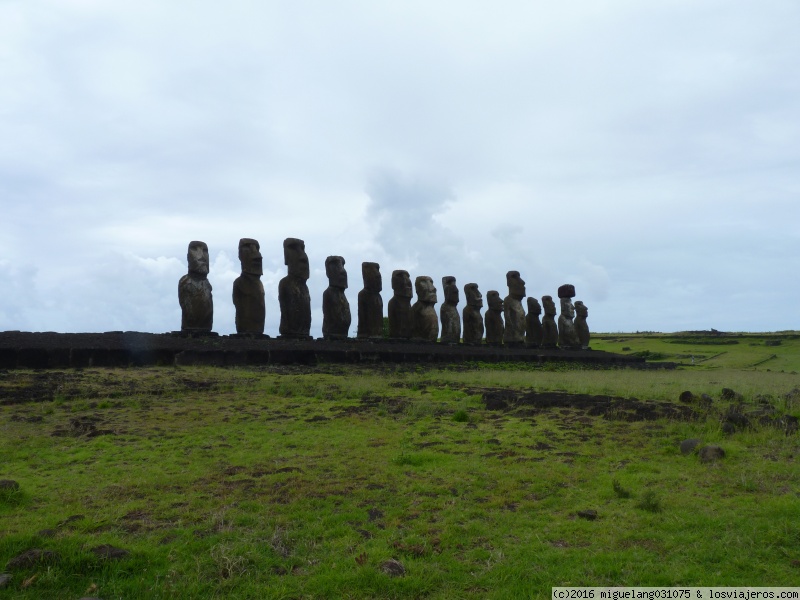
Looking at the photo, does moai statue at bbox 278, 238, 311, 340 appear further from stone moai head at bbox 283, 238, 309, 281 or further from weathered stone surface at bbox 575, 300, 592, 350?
weathered stone surface at bbox 575, 300, 592, 350

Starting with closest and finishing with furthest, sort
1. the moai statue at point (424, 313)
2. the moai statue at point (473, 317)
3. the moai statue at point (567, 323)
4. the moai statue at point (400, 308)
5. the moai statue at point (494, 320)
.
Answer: the moai statue at point (400, 308), the moai statue at point (424, 313), the moai statue at point (473, 317), the moai statue at point (494, 320), the moai statue at point (567, 323)

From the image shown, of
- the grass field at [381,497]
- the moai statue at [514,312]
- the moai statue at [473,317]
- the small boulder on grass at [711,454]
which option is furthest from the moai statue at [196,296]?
the moai statue at [514,312]

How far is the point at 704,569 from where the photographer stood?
11.9 ft

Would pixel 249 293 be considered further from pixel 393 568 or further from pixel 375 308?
pixel 393 568

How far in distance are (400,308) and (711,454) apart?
733 inches

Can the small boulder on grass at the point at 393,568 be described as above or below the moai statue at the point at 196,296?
below

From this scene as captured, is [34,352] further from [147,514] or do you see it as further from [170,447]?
[147,514]

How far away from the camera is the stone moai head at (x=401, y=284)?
2427 cm

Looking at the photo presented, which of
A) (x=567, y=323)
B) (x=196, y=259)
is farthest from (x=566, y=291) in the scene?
(x=196, y=259)

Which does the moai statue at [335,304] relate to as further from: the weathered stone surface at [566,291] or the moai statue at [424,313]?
the weathered stone surface at [566,291]

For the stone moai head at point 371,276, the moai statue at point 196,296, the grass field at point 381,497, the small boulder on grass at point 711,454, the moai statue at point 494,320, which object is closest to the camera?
the grass field at point 381,497

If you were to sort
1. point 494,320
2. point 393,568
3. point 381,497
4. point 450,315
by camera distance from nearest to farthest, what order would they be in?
point 393,568, point 381,497, point 450,315, point 494,320

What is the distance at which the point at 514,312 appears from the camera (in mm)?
29875

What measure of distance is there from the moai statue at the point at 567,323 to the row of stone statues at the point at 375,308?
0.05m
